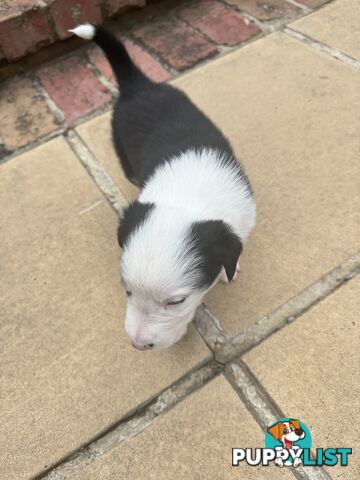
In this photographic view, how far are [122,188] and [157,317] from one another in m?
1.02

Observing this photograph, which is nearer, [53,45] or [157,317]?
[157,317]

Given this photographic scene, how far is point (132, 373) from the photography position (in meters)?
1.62

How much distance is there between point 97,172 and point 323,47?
1.61 m

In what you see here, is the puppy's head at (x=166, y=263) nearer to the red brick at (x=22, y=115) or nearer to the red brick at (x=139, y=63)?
the red brick at (x=22, y=115)

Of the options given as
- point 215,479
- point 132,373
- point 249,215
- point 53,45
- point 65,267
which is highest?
point 53,45

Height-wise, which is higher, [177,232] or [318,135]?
[177,232]

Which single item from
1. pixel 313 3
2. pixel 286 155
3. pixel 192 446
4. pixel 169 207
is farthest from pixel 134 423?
pixel 313 3

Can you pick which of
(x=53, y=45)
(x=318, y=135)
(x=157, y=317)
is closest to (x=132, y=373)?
(x=157, y=317)

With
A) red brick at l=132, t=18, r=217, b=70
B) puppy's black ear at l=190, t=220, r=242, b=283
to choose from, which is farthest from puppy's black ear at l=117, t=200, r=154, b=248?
red brick at l=132, t=18, r=217, b=70

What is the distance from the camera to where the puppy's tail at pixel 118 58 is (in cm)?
192

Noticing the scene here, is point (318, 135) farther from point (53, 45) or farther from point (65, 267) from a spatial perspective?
point (53, 45)

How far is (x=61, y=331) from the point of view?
175 cm

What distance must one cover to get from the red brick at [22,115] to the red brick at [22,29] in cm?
20

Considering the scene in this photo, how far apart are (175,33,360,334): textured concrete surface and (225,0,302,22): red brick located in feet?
0.76
